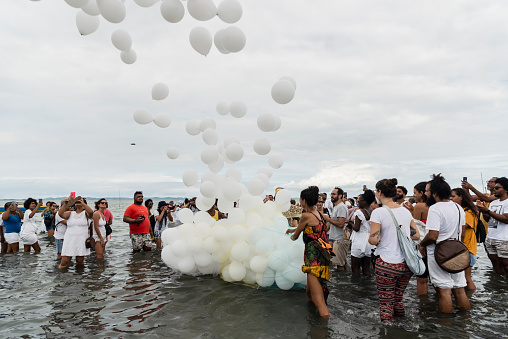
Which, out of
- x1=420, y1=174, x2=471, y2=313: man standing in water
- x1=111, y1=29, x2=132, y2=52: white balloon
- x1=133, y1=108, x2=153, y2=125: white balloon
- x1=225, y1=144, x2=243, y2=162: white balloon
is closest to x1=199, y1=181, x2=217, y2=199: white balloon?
x1=225, y1=144, x2=243, y2=162: white balloon

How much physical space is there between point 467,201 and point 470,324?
7.55 feet

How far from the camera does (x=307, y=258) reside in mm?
4812

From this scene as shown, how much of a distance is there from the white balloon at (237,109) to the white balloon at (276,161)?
1.26 m

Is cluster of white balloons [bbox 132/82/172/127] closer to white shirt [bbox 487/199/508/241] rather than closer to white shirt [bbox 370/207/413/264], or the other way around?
white shirt [bbox 370/207/413/264]

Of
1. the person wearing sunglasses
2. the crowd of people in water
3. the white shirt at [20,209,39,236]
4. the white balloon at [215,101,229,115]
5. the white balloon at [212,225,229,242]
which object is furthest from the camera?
the white shirt at [20,209,39,236]

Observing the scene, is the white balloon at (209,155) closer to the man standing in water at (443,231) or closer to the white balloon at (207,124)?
the white balloon at (207,124)

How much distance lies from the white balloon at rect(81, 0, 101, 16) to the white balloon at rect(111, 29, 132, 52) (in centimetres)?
90

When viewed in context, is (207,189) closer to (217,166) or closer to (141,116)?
(217,166)

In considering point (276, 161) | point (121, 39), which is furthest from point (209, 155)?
point (121, 39)

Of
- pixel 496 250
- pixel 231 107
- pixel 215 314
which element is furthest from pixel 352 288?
pixel 231 107

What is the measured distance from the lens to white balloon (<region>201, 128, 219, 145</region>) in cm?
750

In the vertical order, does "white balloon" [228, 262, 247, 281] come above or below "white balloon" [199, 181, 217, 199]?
below

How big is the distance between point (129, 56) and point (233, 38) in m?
2.15

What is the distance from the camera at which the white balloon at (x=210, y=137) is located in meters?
7.50
